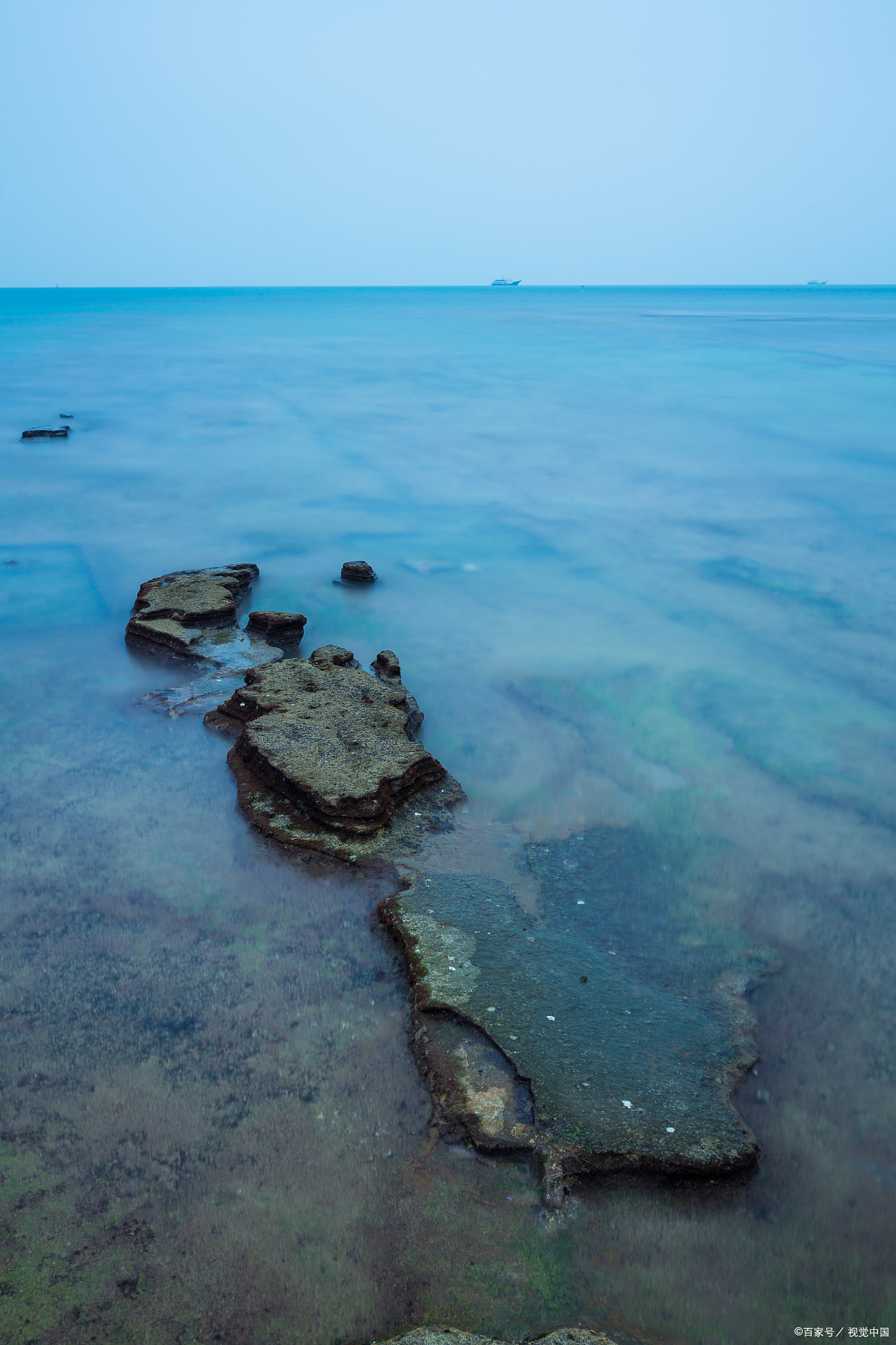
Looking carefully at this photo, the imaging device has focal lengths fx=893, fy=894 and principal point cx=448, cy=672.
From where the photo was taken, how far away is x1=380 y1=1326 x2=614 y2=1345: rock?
6.36 feet

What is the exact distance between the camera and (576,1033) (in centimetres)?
275

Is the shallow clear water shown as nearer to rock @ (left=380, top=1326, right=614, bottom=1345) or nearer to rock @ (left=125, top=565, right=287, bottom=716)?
rock @ (left=380, top=1326, right=614, bottom=1345)

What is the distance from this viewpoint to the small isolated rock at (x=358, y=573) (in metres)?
7.00

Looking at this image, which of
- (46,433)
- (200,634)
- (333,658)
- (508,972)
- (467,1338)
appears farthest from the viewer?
(46,433)

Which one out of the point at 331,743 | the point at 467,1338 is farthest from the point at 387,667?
the point at 467,1338

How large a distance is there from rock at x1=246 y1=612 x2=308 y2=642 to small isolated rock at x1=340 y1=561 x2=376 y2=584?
50.5 inches

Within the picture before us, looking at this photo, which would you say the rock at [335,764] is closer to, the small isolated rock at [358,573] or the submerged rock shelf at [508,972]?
the submerged rock shelf at [508,972]

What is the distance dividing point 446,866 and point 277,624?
264cm

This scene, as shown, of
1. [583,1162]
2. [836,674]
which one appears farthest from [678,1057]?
[836,674]

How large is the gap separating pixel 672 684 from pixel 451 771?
180 cm

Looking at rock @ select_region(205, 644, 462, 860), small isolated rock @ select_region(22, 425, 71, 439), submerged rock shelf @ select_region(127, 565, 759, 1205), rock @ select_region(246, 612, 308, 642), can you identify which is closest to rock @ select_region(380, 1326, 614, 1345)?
submerged rock shelf @ select_region(127, 565, 759, 1205)

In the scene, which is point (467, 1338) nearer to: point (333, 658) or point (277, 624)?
point (333, 658)

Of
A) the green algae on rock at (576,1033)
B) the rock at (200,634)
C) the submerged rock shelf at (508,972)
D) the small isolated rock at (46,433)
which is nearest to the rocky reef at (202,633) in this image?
the rock at (200,634)

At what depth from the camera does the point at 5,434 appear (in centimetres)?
1318
